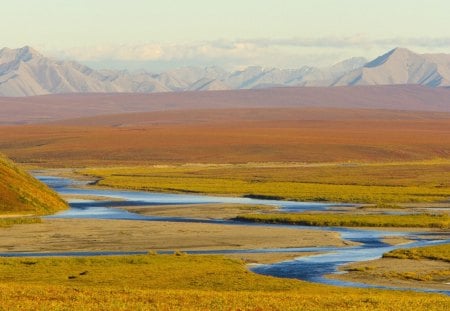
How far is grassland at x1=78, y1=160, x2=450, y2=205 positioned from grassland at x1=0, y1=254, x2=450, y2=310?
149 ft

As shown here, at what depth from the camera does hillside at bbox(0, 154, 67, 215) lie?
262 feet

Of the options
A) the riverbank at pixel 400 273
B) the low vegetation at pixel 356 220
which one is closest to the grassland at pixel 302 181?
the low vegetation at pixel 356 220

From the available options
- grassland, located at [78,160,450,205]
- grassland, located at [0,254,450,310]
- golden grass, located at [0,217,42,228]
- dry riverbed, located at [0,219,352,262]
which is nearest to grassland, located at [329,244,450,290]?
grassland, located at [0,254,450,310]

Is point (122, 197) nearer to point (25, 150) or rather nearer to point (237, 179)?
point (237, 179)

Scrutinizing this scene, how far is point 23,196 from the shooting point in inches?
3223

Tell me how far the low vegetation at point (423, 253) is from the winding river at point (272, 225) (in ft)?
3.25

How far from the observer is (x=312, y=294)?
3950 cm

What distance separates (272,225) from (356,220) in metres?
5.86

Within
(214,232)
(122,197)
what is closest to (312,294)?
(214,232)

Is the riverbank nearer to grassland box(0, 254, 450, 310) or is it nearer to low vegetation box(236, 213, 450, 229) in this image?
grassland box(0, 254, 450, 310)

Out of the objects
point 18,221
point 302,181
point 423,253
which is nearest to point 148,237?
point 18,221

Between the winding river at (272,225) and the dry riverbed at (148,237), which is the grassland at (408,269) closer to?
the winding river at (272,225)

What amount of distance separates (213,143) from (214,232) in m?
134

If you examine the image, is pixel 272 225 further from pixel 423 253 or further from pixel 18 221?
pixel 423 253
